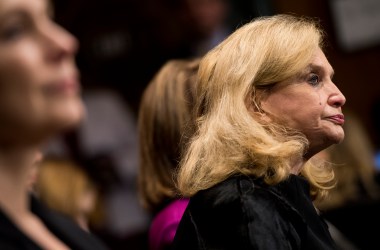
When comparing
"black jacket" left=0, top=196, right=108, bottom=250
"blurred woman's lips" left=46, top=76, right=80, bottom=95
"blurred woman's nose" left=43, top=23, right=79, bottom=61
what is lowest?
"black jacket" left=0, top=196, right=108, bottom=250

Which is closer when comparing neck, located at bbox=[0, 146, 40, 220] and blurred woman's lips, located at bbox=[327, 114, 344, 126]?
neck, located at bbox=[0, 146, 40, 220]

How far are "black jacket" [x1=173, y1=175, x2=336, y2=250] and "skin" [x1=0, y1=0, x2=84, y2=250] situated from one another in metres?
0.65

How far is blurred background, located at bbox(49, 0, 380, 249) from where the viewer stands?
482 centimetres

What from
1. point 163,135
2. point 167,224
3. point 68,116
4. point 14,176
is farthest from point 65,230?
point 163,135

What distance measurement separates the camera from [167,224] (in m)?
2.37

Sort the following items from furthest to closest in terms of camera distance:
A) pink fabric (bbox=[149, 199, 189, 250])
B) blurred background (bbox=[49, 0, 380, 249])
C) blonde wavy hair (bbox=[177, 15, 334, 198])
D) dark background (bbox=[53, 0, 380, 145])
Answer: dark background (bbox=[53, 0, 380, 145])
blurred background (bbox=[49, 0, 380, 249])
pink fabric (bbox=[149, 199, 189, 250])
blonde wavy hair (bbox=[177, 15, 334, 198])

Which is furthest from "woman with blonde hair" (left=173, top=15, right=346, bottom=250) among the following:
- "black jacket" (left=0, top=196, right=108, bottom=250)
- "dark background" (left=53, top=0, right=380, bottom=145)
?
"dark background" (left=53, top=0, right=380, bottom=145)

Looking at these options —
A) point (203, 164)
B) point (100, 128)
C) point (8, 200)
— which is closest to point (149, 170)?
point (203, 164)

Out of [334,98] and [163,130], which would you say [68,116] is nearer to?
[334,98]

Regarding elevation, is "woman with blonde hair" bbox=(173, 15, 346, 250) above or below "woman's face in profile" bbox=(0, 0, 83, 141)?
below

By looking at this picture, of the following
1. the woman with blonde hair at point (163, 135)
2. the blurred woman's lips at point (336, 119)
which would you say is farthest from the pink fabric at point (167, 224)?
the blurred woman's lips at point (336, 119)

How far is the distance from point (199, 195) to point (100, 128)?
295cm

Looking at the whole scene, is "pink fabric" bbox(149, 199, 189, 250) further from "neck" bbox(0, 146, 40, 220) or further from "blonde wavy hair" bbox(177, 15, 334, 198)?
"neck" bbox(0, 146, 40, 220)

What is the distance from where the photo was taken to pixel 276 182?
75.9 inches
